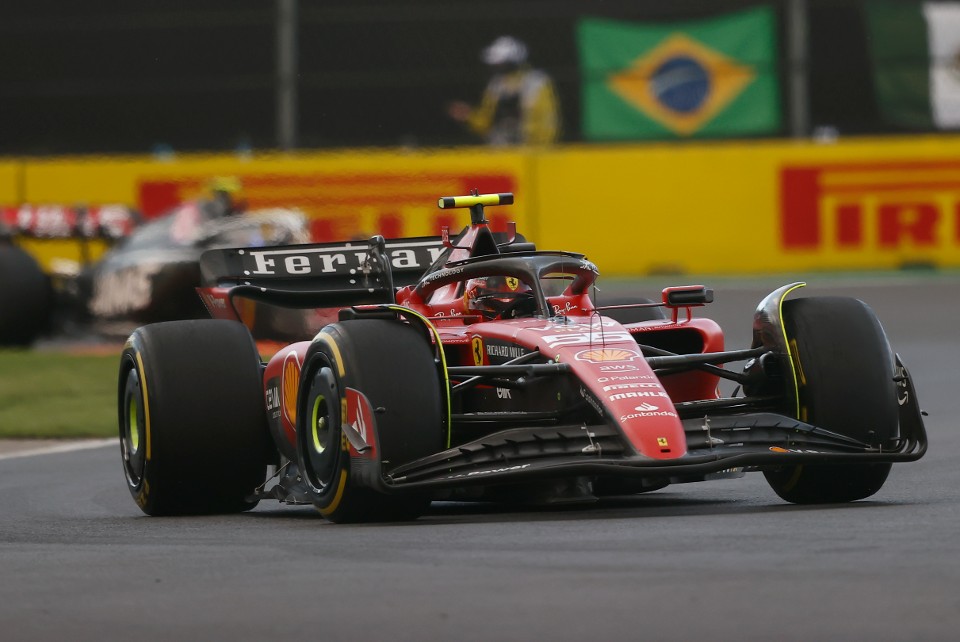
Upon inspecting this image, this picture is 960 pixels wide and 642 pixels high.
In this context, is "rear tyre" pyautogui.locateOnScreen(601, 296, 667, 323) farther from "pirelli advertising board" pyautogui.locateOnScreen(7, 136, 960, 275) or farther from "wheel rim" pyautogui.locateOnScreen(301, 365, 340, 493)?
"pirelli advertising board" pyautogui.locateOnScreen(7, 136, 960, 275)

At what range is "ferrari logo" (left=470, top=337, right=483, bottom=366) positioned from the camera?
8125 mm

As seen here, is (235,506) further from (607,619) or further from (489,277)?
(607,619)

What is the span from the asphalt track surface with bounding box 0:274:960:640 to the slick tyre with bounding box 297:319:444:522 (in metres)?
0.13

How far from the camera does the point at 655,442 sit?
23.5 feet

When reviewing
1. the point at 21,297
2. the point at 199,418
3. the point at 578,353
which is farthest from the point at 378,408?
the point at 21,297

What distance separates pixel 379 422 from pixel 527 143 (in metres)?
18.9

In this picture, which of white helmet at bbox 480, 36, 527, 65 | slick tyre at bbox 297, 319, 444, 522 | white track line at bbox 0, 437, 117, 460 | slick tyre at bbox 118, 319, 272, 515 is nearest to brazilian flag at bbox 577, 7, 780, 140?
white helmet at bbox 480, 36, 527, 65

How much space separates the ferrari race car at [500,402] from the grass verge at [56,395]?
3925 millimetres

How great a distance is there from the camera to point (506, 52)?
2673cm

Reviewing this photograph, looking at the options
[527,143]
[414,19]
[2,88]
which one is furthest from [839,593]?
[2,88]

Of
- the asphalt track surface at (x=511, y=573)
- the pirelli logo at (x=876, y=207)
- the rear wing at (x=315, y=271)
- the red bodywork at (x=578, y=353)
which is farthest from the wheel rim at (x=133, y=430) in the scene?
the pirelli logo at (x=876, y=207)

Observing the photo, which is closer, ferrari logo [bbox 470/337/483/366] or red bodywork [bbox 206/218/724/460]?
red bodywork [bbox 206/218/724/460]

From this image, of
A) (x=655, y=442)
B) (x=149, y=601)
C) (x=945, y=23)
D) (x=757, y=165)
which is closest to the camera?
(x=149, y=601)

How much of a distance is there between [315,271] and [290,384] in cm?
180
